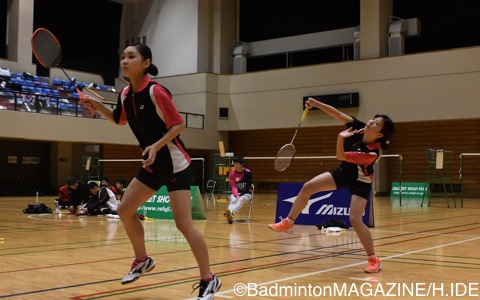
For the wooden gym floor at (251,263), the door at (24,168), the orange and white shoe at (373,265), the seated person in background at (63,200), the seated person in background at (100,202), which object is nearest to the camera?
the wooden gym floor at (251,263)

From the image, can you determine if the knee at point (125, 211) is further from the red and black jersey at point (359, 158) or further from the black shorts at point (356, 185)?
the black shorts at point (356, 185)

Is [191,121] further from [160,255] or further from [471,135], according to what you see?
[160,255]

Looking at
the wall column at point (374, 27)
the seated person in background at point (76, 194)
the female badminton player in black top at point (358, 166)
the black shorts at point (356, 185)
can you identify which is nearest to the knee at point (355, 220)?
the female badminton player in black top at point (358, 166)

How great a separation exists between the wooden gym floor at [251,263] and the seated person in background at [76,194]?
11.3 ft

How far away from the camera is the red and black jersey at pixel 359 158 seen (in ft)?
19.3

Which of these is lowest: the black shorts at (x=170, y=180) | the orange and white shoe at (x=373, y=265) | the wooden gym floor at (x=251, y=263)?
the wooden gym floor at (x=251, y=263)

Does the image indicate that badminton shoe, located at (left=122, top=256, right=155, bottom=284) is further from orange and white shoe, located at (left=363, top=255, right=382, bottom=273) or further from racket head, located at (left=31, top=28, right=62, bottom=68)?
racket head, located at (left=31, top=28, right=62, bottom=68)

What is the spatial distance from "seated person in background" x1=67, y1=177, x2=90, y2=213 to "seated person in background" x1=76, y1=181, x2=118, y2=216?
1.34 ft

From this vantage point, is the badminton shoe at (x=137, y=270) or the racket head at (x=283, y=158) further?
the racket head at (x=283, y=158)

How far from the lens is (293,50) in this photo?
2856 cm

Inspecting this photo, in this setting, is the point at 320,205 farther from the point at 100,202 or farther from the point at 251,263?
the point at 100,202

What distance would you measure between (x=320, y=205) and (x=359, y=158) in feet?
16.5

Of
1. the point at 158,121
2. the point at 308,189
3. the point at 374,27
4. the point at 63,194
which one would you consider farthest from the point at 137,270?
the point at 374,27

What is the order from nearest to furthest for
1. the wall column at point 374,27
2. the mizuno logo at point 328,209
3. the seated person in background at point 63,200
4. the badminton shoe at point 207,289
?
1. the badminton shoe at point 207,289
2. the mizuno logo at point 328,209
3. the seated person in background at point 63,200
4. the wall column at point 374,27
